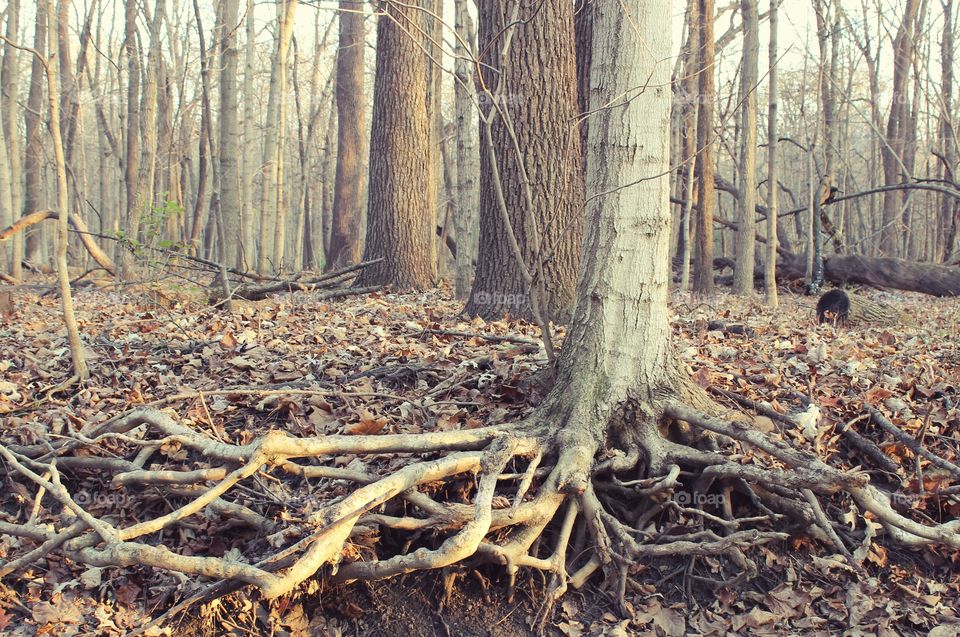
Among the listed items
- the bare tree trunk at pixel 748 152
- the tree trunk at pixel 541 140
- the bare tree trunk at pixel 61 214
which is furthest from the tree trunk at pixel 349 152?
the bare tree trunk at pixel 61 214

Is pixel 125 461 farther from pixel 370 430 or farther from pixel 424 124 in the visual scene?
pixel 424 124

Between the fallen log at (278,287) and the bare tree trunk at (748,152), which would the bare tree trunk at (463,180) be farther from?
the bare tree trunk at (748,152)

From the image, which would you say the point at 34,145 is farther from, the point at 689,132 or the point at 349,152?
the point at 689,132

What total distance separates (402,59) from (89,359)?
21.7 ft

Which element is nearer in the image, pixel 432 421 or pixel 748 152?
pixel 432 421

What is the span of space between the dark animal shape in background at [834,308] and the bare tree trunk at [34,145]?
15.3 m

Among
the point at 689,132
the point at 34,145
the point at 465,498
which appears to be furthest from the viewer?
the point at 34,145

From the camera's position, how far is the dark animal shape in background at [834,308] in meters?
8.25

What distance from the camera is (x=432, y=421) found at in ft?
13.4

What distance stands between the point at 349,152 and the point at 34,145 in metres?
8.47

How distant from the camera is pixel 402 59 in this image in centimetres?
1011

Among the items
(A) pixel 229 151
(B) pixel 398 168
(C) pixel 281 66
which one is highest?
(C) pixel 281 66

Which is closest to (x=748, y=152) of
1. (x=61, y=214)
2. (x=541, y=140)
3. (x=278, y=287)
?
(x=541, y=140)

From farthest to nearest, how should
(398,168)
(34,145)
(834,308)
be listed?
1. (34,145)
2. (398,168)
3. (834,308)
